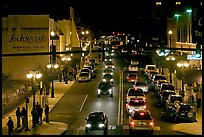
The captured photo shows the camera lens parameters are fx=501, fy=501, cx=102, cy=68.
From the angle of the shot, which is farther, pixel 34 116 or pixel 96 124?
pixel 34 116

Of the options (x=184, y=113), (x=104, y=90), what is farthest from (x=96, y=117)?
(x=104, y=90)

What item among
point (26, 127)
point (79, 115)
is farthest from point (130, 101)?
point (26, 127)

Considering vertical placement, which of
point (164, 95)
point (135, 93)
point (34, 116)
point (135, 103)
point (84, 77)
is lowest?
point (34, 116)

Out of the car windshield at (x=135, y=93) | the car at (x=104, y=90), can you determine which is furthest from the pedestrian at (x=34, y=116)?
the car at (x=104, y=90)

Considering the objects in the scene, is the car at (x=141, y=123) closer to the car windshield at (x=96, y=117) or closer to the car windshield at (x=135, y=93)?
the car windshield at (x=96, y=117)

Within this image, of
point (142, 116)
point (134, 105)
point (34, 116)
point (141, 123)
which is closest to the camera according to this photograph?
point (141, 123)

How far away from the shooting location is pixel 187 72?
53688 mm

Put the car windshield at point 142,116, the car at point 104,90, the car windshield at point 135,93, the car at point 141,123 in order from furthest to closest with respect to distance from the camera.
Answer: the car at point 104,90 < the car windshield at point 135,93 < the car windshield at point 142,116 < the car at point 141,123

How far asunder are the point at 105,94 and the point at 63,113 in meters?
11.4

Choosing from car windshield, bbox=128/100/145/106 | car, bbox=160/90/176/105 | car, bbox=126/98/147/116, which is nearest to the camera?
car, bbox=126/98/147/116

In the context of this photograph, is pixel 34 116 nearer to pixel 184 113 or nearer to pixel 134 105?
pixel 134 105

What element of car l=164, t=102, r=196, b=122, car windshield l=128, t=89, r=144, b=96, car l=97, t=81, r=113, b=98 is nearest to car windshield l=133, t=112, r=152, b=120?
car l=164, t=102, r=196, b=122

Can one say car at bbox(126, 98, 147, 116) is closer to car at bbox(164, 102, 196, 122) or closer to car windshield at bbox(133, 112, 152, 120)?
car at bbox(164, 102, 196, 122)

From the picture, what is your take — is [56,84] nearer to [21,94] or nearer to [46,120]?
[21,94]
